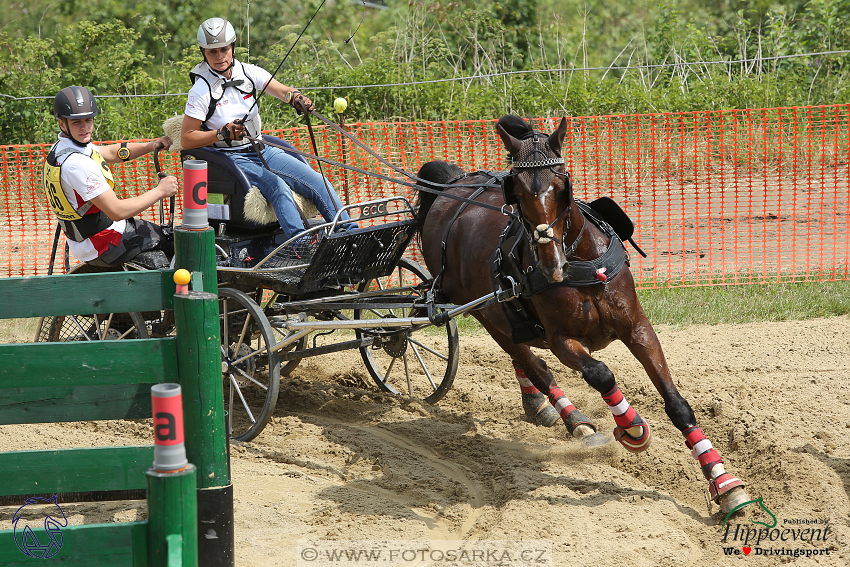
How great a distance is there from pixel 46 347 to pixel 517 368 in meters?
3.55

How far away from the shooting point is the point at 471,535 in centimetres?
398

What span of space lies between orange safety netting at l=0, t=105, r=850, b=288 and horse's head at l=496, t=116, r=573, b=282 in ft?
14.4

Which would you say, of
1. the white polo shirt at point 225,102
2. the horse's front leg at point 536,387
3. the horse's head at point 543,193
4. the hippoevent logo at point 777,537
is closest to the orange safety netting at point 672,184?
the white polo shirt at point 225,102

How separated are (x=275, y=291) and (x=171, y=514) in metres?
3.27

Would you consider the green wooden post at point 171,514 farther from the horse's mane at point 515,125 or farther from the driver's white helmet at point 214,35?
the driver's white helmet at point 214,35

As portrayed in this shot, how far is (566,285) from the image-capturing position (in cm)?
434

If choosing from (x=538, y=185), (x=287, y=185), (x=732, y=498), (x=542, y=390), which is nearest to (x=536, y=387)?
(x=542, y=390)

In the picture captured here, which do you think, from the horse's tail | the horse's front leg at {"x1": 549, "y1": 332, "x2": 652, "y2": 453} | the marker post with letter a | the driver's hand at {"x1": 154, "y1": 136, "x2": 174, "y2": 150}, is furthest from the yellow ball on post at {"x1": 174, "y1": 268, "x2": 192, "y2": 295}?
the horse's tail

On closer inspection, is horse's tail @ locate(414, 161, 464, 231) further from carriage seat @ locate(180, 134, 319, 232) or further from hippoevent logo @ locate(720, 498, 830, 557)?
hippoevent logo @ locate(720, 498, 830, 557)

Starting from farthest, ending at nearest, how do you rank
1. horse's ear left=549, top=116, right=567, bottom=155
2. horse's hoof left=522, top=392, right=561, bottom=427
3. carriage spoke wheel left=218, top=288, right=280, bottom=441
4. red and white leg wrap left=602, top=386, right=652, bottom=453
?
horse's hoof left=522, top=392, right=561, bottom=427 < carriage spoke wheel left=218, top=288, right=280, bottom=441 < red and white leg wrap left=602, top=386, right=652, bottom=453 < horse's ear left=549, top=116, right=567, bottom=155

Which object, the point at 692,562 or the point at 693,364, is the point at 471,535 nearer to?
the point at 692,562

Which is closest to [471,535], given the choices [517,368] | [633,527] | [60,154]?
[633,527]

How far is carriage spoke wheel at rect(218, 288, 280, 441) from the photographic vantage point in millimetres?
5047

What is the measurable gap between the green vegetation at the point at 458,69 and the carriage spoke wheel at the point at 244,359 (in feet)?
19.7
